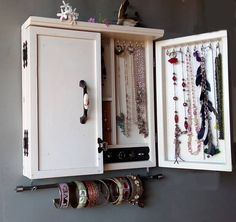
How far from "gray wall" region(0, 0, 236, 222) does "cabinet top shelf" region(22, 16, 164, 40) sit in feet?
0.43

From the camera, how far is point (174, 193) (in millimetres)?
1948

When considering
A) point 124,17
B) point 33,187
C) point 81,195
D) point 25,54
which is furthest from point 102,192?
point 124,17

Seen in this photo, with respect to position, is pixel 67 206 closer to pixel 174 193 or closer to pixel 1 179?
pixel 1 179

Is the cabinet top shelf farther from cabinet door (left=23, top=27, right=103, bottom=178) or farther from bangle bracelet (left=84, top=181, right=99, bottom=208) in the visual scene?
bangle bracelet (left=84, top=181, right=99, bottom=208)

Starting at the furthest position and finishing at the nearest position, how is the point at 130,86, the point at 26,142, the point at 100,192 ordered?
the point at 130,86 → the point at 100,192 → the point at 26,142

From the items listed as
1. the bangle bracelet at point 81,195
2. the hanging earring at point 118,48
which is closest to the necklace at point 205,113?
the hanging earring at point 118,48

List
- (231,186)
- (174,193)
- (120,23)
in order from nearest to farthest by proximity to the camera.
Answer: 1. (120,23)
2. (174,193)
3. (231,186)

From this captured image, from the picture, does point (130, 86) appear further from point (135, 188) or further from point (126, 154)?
point (135, 188)

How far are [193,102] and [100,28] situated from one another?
54 centimetres

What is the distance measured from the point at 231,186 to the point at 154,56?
0.81 m

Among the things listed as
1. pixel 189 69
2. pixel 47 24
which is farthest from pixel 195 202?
pixel 47 24

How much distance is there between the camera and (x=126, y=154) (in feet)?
5.76

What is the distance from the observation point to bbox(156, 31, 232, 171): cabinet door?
1709 millimetres

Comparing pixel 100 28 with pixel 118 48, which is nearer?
pixel 100 28
